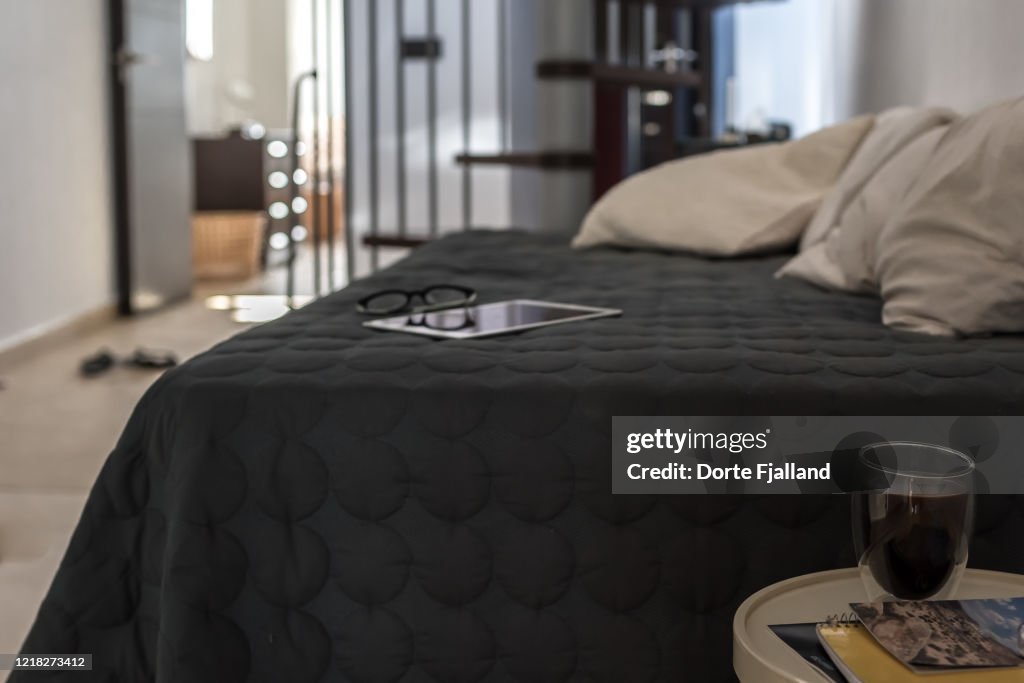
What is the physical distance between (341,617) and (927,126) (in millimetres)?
1429

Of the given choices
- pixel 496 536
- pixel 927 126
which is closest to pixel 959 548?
pixel 496 536

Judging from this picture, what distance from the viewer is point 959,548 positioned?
842 mm

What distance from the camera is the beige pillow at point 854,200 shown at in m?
1.85

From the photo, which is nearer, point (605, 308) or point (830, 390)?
point (830, 390)

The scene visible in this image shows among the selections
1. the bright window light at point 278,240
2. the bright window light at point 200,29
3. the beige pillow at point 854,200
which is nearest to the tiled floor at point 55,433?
the beige pillow at point 854,200

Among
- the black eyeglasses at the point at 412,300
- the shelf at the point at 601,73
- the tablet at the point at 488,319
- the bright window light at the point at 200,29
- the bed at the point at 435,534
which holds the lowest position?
the bed at the point at 435,534

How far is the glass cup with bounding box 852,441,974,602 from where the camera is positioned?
0.82 metres

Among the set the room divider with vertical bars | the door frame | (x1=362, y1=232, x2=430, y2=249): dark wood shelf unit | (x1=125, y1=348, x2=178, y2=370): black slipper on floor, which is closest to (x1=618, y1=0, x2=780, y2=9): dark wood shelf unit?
the room divider with vertical bars

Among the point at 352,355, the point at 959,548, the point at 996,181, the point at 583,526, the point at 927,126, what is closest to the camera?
the point at 959,548

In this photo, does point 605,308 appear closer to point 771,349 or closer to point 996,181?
point 771,349

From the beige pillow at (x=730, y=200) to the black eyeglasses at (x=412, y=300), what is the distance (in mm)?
774

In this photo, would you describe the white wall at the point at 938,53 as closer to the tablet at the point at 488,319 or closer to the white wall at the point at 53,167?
the tablet at the point at 488,319

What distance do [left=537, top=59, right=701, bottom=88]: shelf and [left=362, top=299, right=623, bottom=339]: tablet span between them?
181cm

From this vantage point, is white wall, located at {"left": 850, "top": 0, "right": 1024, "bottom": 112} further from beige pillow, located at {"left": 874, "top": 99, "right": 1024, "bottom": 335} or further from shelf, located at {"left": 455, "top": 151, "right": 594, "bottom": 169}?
shelf, located at {"left": 455, "top": 151, "right": 594, "bottom": 169}
